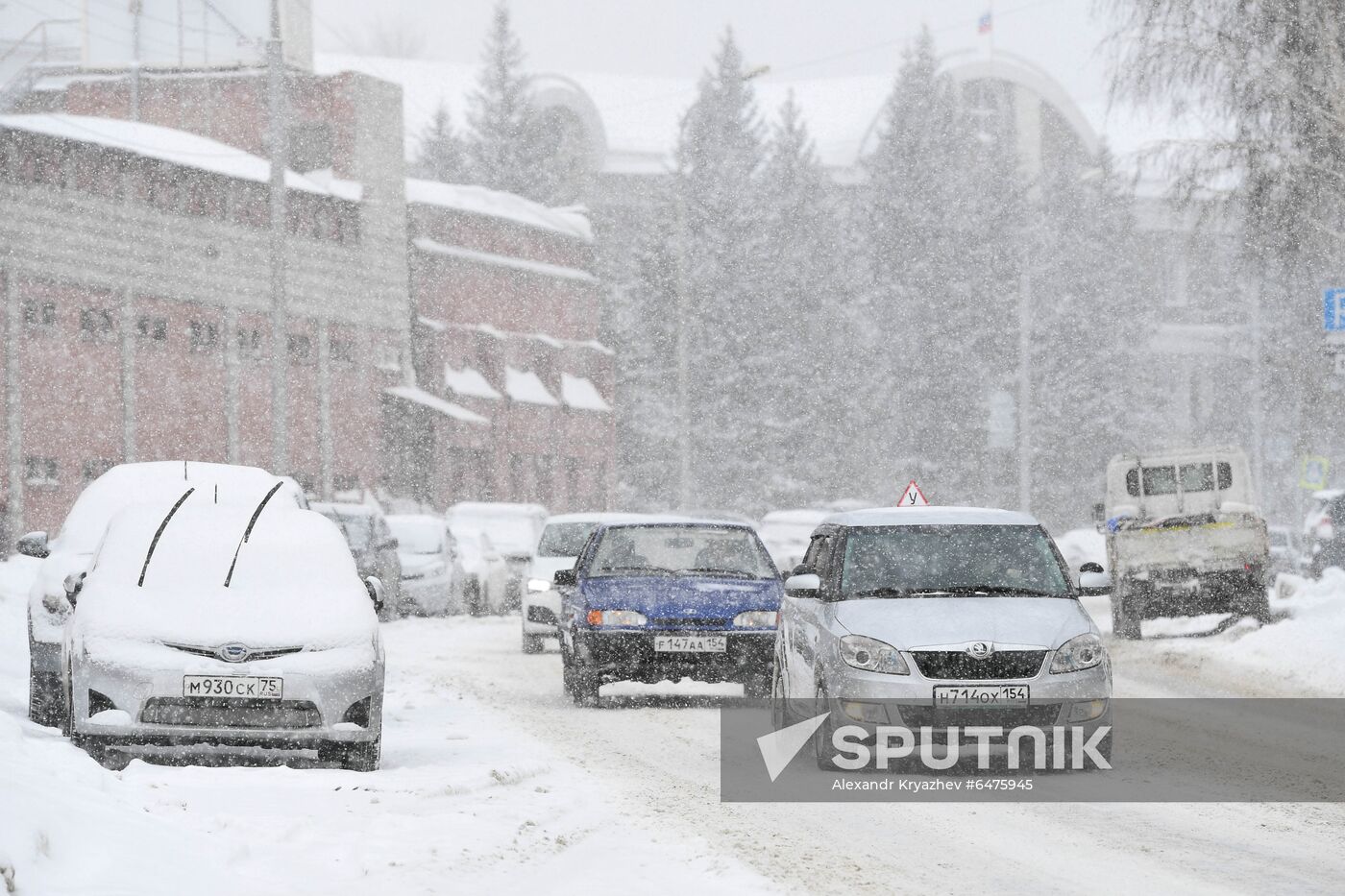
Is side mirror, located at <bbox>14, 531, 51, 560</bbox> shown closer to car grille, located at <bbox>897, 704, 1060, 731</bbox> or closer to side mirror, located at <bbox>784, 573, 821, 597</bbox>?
side mirror, located at <bbox>784, 573, 821, 597</bbox>

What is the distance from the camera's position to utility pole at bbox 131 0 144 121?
52481 millimetres

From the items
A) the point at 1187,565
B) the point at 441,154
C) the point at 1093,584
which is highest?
the point at 441,154

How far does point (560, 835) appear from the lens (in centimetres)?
866

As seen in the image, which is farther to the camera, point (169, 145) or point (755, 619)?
point (169, 145)

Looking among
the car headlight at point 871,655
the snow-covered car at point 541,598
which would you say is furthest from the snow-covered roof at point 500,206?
the car headlight at point 871,655

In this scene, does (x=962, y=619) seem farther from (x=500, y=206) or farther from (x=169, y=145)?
(x=500, y=206)

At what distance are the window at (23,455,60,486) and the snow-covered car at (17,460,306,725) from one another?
26271mm

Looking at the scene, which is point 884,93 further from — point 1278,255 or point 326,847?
point 326,847

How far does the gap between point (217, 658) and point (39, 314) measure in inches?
1351

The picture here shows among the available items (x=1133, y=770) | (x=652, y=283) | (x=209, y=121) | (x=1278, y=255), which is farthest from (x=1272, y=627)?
(x=652, y=283)

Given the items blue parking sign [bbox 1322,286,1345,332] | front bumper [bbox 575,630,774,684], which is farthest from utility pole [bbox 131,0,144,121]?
front bumper [bbox 575,630,774,684]

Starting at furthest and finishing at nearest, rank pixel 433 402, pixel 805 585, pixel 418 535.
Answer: pixel 433 402
pixel 418 535
pixel 805 585

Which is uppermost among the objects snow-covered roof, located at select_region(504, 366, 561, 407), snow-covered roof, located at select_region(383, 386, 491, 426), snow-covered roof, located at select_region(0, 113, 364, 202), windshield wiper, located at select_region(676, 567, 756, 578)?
snow-covered roof, located at select_region(0, 113, 364, 202)

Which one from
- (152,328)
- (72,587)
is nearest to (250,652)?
(72,587)
